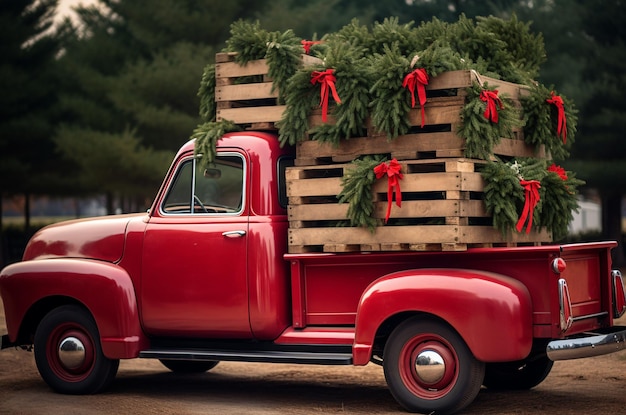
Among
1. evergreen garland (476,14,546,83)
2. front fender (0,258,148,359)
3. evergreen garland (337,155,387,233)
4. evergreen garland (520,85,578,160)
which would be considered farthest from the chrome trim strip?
front fender (0,258,148,359)

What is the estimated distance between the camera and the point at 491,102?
24.2 feet

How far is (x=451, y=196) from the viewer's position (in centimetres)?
727

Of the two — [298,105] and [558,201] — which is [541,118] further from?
[298,105]

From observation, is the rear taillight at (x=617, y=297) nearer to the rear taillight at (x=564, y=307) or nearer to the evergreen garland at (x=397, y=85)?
the rear taillight at (x=564, y=307)

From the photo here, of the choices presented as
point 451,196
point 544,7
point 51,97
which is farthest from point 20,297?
point 51,97

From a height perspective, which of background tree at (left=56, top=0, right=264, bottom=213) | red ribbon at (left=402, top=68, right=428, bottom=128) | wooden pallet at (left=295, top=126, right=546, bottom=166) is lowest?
wooden pallet at (left=295, top=126, right=546, bottom=166)

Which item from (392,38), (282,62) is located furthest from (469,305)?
(392,38)

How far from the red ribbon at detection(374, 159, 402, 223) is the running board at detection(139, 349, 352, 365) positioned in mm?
1104

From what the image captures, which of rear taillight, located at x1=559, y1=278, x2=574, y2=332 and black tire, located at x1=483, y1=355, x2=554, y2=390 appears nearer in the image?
rear taillight, located at x1=559, y1=278, x2=574, y2=332

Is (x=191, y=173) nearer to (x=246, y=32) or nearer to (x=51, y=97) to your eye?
(x=246, y=32)

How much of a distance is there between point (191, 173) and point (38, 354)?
2.11 meters

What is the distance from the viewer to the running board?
7.46 m

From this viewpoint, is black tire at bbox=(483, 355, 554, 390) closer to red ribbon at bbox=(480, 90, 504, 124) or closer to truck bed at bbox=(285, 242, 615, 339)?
truck bed at bbox=(285, 242, 615, 339)

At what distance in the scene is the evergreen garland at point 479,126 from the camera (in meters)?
7.30
